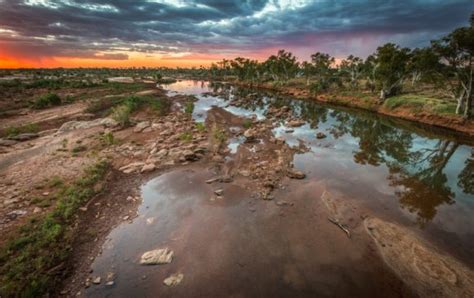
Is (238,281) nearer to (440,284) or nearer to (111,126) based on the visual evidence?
(440,284)

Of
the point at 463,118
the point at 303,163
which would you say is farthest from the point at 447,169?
the point at 463,118

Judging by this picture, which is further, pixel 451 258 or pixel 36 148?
pixel 36 148

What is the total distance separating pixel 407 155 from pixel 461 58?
1861cm

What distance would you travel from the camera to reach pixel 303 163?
59.9ft

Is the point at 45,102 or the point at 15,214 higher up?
the point at 45,102

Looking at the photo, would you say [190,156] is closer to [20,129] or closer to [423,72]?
[20,129]

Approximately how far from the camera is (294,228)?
35.2ft

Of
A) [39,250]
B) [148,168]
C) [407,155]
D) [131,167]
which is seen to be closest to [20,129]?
[131,167]

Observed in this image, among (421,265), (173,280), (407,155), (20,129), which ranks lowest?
(173,280)

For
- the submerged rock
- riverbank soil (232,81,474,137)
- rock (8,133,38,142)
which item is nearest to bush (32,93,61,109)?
rock (8,133,38,142)

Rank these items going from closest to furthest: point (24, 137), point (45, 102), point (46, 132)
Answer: point (24, 137) < point (46, 132) < point (45, 102)

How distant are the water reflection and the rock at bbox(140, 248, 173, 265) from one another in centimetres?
1207

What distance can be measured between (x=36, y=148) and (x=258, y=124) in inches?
882

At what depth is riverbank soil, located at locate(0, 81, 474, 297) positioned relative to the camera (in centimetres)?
785
